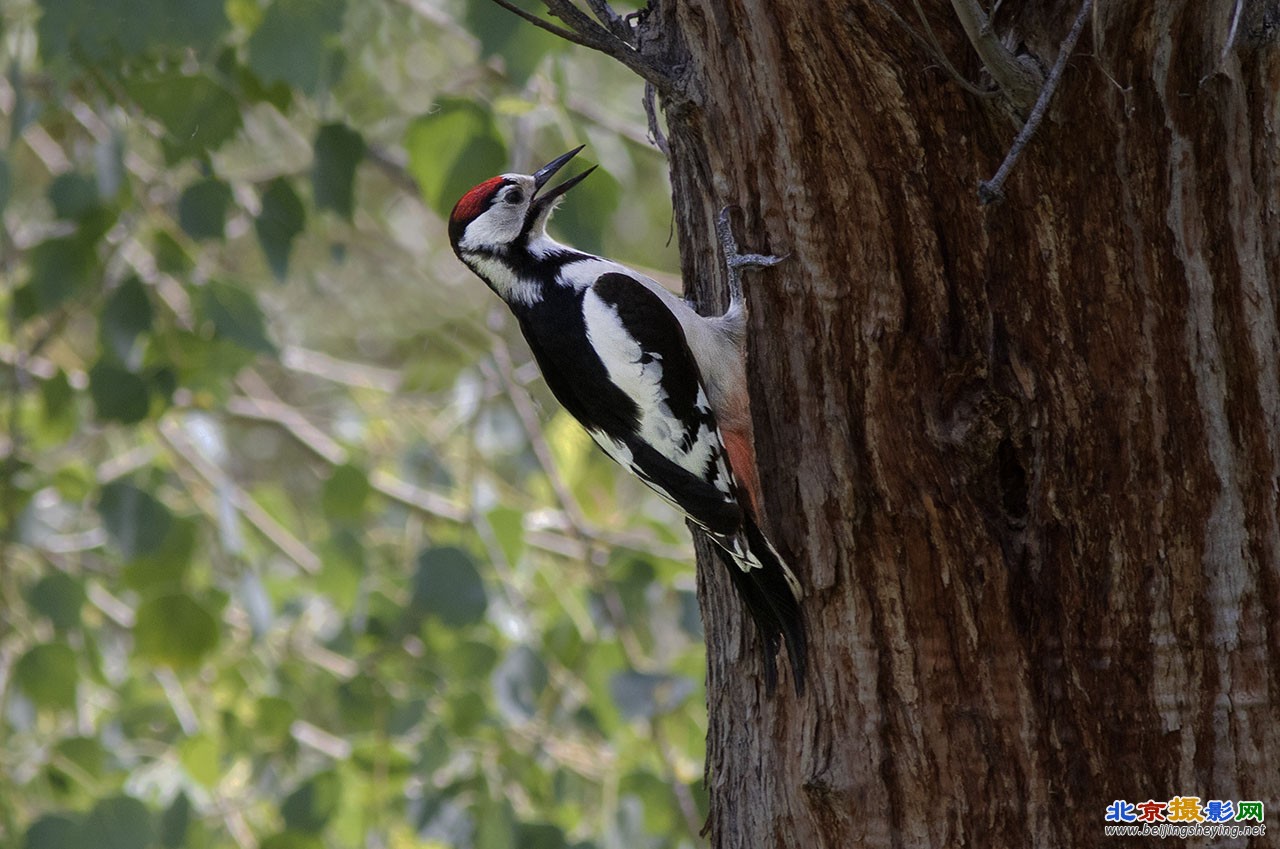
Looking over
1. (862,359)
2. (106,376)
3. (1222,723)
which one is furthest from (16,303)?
(1222,723)

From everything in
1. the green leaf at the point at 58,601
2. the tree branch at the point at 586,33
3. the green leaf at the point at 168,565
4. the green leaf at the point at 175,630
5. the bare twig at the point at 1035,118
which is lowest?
the green leaf at the point at 175,630

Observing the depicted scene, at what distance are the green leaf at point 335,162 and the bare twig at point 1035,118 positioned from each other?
1.30 m

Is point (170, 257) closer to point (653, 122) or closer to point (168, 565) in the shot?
point (168, 565)

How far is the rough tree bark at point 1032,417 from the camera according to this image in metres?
1.44

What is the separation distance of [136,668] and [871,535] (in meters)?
2.78

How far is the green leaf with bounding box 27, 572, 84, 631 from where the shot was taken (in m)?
2.87

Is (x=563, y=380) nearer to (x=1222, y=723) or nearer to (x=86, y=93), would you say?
(x=1222, y=723)

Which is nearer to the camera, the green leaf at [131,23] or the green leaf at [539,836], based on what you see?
the green leaf at [131,23]

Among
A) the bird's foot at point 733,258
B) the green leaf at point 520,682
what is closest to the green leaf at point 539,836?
the green leaf at point 520,682

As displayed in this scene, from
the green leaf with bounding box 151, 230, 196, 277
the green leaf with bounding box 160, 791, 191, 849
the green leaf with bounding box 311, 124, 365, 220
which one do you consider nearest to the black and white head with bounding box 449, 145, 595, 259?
the green leaf with bounding box 311, 124, 365, 220

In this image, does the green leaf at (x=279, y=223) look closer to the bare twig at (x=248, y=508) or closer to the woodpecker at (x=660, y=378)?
→ the woodpecker at (x=660, y=378)

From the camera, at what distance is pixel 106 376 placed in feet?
8.36

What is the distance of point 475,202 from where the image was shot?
8.07 feet

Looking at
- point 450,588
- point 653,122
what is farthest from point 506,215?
point 450,588
